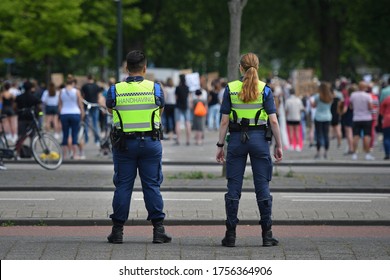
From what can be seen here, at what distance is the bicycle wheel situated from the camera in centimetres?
1938

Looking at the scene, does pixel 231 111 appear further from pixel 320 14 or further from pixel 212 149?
pixel 320 14

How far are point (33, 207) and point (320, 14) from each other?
1477 inches

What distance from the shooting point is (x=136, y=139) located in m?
9.89

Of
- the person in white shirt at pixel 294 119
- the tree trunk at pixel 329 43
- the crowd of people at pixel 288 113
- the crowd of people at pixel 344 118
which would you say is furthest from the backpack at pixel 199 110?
the tree trunk at pixel 329 43

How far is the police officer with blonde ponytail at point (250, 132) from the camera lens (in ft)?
32.3

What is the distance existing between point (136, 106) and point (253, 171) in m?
1.15

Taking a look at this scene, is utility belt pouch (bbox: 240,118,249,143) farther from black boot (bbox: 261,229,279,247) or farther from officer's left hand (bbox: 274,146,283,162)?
black boot (bbox: 261,229,279,247)

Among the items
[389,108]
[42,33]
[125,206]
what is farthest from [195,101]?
[125,206]

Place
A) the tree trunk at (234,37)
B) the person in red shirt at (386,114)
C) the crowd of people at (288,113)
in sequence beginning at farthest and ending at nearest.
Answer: the person in red shirt at (386,114) < the crowd of people at (288,113) < the tree trunk at (234,37)

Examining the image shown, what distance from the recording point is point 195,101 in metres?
29.1

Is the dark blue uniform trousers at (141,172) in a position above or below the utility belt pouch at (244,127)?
below

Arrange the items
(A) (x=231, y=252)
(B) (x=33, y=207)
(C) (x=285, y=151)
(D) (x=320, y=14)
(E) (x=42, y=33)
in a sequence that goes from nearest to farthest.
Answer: (A) (x=231, y=252)
(B) (x=33, y=207)
(C) (x=285, y=151)
(E) (x=42, y=33)
(D) (x=320, y=14)

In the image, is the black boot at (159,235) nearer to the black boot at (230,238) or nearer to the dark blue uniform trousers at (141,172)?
the dark blue uniform trousers at (141,172)

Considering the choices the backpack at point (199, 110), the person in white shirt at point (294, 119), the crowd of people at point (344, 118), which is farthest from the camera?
the backpack at point (199, 110)
